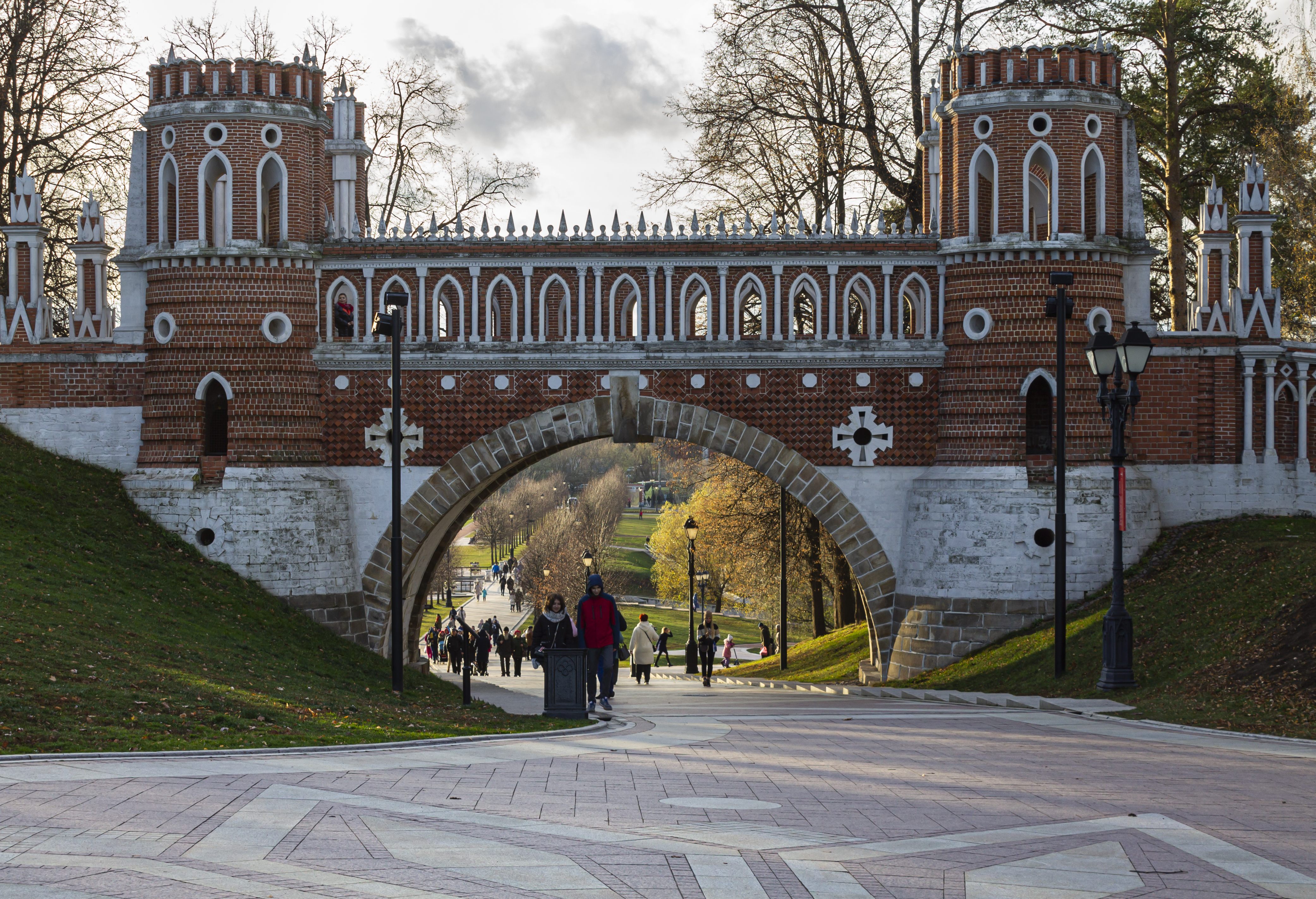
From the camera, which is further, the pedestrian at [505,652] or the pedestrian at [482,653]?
the pedestrian at [505,652]

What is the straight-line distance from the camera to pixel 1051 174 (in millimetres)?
20703

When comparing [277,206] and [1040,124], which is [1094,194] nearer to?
[1040,124]

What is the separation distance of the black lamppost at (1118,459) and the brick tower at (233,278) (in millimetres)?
12000

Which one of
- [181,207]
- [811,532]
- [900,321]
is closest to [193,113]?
[181,207]

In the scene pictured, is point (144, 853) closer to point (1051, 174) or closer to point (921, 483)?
point (921, 483)

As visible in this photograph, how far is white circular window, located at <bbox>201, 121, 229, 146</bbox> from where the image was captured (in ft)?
69.5

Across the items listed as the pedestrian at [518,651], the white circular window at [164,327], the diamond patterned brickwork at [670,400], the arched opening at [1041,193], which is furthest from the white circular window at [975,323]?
the pedestrian at [518,651]

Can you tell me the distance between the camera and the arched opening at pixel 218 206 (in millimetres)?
21172

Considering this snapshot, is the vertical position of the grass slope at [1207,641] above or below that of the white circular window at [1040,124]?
below

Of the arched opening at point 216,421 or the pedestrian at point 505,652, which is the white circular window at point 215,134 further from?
the pedestrian at point 505,652

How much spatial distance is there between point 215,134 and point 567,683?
12.0m

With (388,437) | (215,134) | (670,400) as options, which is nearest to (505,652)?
(388,437)

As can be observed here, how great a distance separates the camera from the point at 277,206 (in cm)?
2203

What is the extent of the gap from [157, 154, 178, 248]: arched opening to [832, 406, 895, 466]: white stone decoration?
35.5ft
